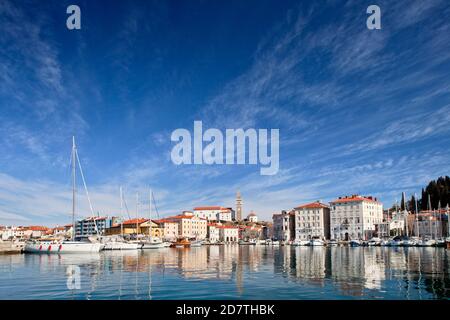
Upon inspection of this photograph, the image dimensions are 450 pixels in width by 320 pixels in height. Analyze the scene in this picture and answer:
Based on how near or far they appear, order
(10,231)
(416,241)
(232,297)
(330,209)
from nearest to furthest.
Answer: (232,297) < (416,241) < (330,209) < (10,231)

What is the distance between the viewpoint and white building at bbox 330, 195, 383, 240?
9506 centimetres

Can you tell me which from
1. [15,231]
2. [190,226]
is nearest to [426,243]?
[190,226]

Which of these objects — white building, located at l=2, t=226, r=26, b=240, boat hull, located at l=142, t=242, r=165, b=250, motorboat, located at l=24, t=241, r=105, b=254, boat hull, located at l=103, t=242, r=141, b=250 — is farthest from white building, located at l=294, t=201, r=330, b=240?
white building, located at l=2, t=226, r=26, b=240

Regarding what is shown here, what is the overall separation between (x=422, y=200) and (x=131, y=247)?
77.4 metres

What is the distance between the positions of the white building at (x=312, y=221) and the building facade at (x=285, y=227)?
4451 millimetres

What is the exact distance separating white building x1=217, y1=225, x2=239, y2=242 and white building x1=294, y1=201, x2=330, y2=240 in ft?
81.6

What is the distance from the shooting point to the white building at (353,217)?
95062mm

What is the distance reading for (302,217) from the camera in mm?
103750

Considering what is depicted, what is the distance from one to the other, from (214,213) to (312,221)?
57.0 metres

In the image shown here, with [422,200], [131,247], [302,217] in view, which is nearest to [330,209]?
[302,217]

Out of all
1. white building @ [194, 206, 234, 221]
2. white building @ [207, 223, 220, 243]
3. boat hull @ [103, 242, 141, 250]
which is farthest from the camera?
white building @ [194, 206, 234, 221]

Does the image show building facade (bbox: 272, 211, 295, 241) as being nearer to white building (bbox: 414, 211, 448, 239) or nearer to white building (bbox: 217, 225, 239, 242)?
white building (bbox: 217, 225, 239, 242)

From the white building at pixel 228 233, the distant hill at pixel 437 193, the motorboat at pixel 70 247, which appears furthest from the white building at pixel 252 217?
the motorboat at pixel 70 247
